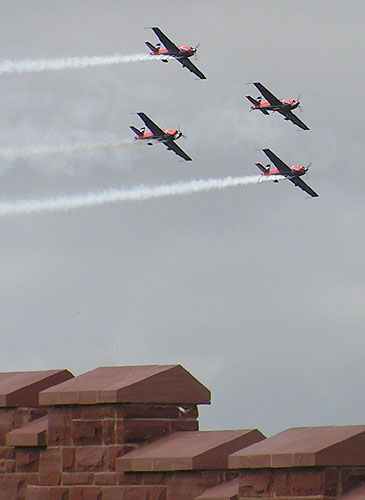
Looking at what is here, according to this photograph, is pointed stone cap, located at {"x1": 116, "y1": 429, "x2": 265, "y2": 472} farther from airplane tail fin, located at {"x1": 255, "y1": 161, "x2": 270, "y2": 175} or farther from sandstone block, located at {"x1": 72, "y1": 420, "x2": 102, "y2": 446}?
airplane tail fin, located at {"x1": 255, "y1": 161, "x2": 270, "y2": 175}

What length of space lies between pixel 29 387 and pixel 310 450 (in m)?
6.77

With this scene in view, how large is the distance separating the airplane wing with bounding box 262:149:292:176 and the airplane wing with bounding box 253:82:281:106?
6918mm

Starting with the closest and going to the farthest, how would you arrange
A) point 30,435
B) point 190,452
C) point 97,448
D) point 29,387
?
point 190,452 → point 97,448 → point 30,435 → point 29,387

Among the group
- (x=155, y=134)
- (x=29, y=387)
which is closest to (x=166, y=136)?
(x=155, y=134)

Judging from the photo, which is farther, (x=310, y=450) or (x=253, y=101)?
(x=253, y=101)

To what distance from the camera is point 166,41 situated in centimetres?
8169

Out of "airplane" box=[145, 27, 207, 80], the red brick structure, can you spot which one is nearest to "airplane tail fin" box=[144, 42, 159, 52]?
"airplane" box=[145, 27, 207, 80]

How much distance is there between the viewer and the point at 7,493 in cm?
1828

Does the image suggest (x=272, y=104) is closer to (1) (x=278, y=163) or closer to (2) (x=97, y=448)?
(1) (x=278, y=163)

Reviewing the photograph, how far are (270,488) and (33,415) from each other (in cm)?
614

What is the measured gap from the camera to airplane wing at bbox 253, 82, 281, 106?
84500mm

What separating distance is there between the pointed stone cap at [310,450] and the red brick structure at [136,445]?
0.01 meters

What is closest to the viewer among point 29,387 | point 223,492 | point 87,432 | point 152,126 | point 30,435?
point 223,492

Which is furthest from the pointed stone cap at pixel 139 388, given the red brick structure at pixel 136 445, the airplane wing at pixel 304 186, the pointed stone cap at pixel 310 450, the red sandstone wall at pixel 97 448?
the airplane wing at pixel 304 186
